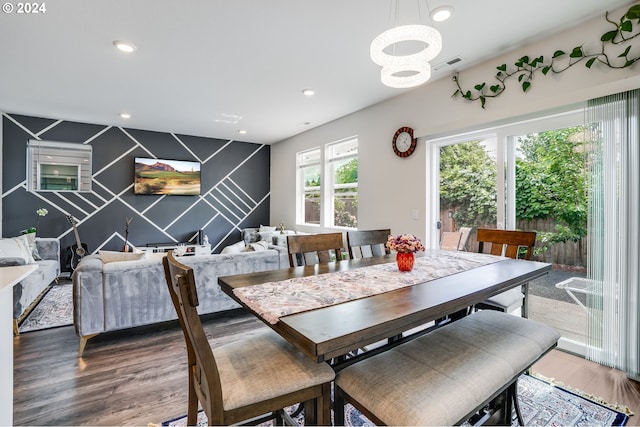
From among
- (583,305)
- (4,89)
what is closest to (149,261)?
(4,89)

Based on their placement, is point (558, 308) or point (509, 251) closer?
point (509, 251)

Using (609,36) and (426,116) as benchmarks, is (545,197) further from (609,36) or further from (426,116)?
(426,116)

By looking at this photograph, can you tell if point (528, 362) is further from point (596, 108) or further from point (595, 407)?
point (596, 108)

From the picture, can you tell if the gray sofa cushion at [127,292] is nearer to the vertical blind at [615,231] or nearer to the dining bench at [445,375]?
the dining bench at [445,375]

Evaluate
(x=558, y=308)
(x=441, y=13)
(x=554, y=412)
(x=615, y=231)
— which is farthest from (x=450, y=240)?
(x=441, y=13)

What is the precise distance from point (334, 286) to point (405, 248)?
0.53 meters

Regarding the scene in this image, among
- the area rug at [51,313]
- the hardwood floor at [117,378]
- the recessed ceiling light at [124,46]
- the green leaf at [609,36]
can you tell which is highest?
the recessed ceiling light at [124,46]

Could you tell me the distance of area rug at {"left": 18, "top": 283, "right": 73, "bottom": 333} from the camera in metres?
3.11

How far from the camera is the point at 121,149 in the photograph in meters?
5.62

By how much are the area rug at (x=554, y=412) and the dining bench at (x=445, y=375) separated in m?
0.28

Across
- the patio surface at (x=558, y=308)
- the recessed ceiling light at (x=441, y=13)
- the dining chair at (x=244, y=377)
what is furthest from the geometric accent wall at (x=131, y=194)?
the patio surface at (x=558, y=308)

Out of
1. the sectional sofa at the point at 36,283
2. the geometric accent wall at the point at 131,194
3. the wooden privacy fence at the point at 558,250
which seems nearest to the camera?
the wooden privacy fence at the point at 558,250

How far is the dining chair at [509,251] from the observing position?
87.0 inches

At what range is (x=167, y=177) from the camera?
5.98 m
